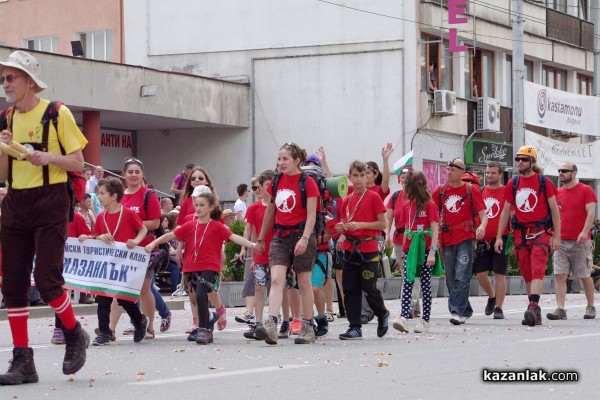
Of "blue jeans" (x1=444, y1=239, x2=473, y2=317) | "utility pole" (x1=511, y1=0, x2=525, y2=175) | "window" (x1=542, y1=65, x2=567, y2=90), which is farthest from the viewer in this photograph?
"window" (x1=542, y1=65, x2=567, y2=90)

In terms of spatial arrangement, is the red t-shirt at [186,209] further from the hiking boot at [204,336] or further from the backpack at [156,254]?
the hiking boot at [204,336]

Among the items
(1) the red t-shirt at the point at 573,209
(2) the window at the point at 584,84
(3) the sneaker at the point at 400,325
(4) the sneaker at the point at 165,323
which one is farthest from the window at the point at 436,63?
(3) the sneaker at the point at 400,325

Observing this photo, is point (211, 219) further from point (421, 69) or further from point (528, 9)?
point (528, 9)

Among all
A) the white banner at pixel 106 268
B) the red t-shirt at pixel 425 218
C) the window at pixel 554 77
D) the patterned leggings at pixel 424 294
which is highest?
the window at pixel 554 77

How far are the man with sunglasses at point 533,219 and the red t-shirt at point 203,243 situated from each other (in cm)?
373

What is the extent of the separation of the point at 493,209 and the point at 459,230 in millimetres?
1218

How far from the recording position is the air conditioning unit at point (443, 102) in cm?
3650

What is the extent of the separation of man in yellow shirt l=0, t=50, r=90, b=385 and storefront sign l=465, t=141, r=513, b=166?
3031 cm

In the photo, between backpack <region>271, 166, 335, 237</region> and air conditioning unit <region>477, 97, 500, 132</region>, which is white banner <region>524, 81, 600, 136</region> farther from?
backpack <region>271, 166, 335, 237</region>

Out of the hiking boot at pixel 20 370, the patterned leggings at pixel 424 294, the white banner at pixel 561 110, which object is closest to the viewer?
the hiking boot at pixel 20 370

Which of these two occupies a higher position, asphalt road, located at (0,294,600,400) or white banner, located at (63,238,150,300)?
white banner, located at (63,238,150,300)

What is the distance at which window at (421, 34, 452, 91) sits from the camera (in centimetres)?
3681

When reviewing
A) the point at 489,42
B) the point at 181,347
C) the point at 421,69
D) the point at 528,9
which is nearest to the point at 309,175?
the point at 181,347

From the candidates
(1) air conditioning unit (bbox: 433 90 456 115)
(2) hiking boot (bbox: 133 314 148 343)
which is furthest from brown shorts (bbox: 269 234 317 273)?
(1) air conditioning unit (bbox: 433 90 456 115)
